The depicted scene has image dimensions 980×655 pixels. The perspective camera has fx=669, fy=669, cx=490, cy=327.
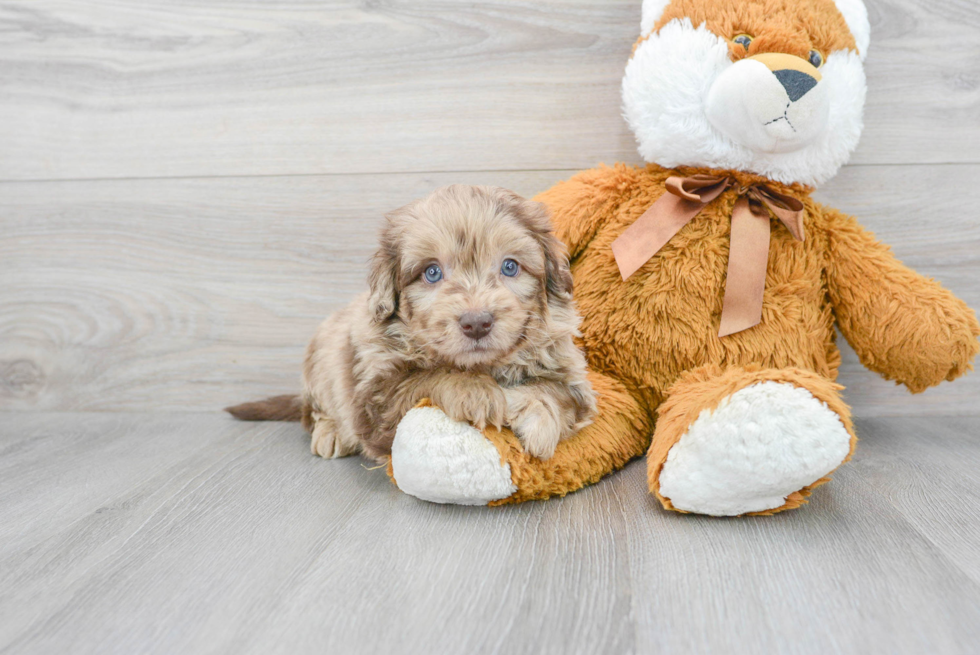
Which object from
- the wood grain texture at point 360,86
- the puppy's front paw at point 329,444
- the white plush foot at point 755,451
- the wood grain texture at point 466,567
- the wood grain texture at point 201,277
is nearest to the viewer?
the wood grain texture at point 466,567

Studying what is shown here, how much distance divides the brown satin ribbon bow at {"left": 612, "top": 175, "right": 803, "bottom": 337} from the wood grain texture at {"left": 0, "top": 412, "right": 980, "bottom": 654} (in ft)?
1.45

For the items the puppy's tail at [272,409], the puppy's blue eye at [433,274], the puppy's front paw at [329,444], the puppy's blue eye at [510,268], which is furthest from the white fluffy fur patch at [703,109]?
the puppy's tail at [272,409]

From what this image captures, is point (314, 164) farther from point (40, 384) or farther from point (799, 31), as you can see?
point (799, 31)

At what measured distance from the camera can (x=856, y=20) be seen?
5.14 ft

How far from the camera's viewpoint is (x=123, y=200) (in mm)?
2096

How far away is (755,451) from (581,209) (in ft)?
2.35

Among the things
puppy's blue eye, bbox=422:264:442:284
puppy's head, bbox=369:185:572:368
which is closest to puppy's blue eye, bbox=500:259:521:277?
puppy's head, bbox=369:185:572:368

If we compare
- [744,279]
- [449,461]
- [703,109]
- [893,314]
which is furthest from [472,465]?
[893,314]

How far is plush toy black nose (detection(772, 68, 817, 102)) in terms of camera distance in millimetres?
1399

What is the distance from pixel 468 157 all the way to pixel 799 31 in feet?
2.98

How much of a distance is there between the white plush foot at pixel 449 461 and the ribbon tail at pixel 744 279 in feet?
2.04

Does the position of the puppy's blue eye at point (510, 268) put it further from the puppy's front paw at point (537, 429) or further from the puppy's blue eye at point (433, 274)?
the puppy's front paw at point (537, 429)

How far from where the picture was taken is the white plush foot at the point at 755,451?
3.90 ft

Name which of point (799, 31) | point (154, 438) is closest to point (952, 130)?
point (799, 31)
